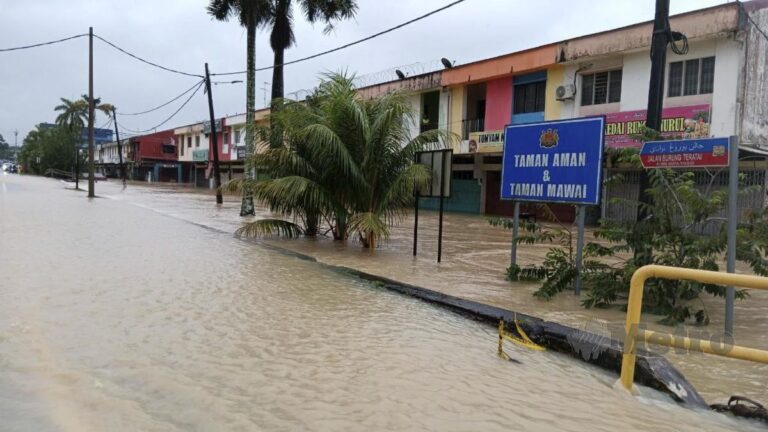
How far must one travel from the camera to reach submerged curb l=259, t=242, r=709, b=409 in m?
4.25

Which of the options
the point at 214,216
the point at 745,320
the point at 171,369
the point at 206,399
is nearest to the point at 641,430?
the point at 206,399

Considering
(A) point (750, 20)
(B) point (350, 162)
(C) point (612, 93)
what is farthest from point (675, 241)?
(C) point (612, 93)

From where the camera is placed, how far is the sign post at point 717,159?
16.8 ft

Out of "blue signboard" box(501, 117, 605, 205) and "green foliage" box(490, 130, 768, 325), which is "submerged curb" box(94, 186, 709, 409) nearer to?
"green foliage" box(490, 130, 768, 325)

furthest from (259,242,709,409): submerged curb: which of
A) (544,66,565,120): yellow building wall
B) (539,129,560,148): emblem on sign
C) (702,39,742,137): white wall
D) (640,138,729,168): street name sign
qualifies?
(544,66,565,120): yellow building wall

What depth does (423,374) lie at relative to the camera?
4531 mm

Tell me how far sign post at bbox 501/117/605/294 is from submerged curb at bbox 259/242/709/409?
1.64 m

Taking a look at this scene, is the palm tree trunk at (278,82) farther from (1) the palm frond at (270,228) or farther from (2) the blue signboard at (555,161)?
(2) the blue signboard at (555,161)

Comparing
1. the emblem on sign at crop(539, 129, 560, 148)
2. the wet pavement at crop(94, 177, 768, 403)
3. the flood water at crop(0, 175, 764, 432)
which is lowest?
the flood water at crop(0, 175, 764, 432)

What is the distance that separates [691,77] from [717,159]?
553 inches

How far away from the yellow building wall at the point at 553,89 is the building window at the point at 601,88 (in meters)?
0.87

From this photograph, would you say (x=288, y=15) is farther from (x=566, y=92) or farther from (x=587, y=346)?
(x=587, y=346)

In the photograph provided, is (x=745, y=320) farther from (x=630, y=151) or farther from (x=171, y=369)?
(x=171, y=369)

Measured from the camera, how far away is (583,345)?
16.9ft
